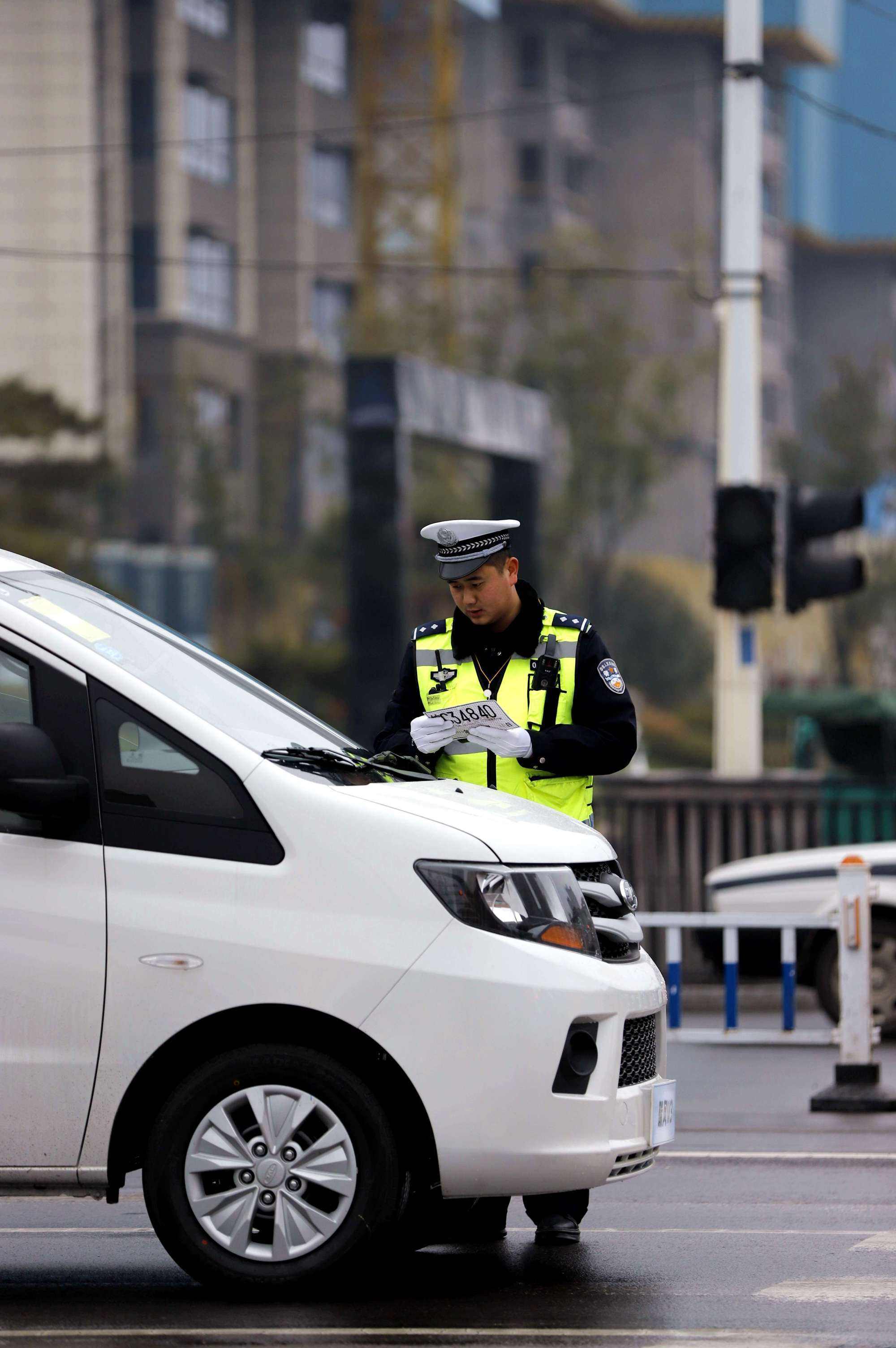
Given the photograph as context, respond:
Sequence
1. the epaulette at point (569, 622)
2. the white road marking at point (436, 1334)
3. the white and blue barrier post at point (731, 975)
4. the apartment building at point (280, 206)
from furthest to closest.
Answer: the apartment building at point (280, 206), the white and blue barrier post at point (731, 975), the epaulette at point (569, 622), the white road marking at point (436, 1334)

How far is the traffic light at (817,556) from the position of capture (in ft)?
45.3

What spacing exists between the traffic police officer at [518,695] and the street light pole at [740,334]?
9100mm

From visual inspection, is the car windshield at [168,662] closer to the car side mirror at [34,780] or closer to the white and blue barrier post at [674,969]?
the car side mirror at [34,780]

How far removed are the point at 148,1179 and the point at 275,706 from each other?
1.36 metres

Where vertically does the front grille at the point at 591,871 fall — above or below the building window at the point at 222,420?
below

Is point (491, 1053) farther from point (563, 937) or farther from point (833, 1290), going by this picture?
point (833, 1290)

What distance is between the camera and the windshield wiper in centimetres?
546

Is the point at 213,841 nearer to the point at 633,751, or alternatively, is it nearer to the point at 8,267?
the point at 633,751

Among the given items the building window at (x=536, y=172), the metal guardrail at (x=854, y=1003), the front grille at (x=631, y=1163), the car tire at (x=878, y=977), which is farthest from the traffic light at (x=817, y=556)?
the building window at (x=536, y=172)

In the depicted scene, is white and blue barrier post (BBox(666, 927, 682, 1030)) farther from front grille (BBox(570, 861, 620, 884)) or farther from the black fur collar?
front grille (BBox(570, 861, 620, 884))

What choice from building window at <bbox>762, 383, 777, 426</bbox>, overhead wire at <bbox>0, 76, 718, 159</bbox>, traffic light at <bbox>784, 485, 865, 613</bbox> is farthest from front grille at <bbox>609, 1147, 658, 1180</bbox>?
building window at <bbox>762, 383, 777, 426</bbox>

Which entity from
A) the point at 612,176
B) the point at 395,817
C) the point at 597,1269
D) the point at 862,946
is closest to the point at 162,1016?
the point at 395,817

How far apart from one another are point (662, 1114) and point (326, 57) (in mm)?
72098

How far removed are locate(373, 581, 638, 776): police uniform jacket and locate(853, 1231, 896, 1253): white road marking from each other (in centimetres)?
150
